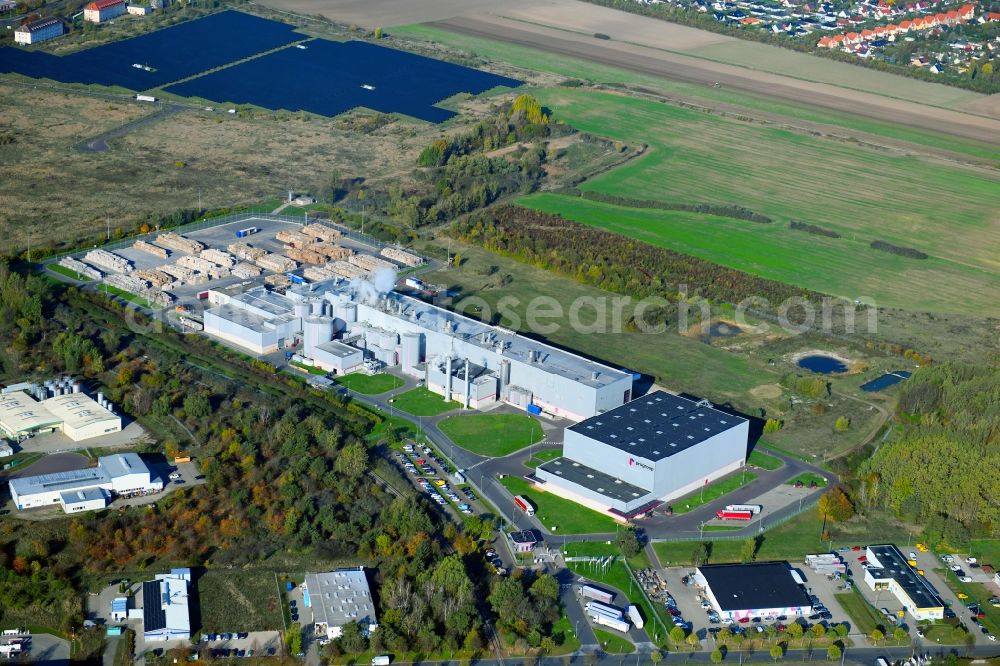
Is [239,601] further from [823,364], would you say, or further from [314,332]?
[823,364]

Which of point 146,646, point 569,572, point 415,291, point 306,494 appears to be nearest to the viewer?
point 146,646

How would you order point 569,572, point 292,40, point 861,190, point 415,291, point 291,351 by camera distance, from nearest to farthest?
point 569,572 < point 291,351 < point 415,291 < point 861,190 < point 292,40

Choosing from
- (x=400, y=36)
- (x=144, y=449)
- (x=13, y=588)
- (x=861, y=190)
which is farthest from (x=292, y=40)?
(x=13, y=588)

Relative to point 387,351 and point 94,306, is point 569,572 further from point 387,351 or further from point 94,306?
point 94,306

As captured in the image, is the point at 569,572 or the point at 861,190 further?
the point at 861,190

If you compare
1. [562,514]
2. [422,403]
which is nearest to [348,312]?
[422,403]

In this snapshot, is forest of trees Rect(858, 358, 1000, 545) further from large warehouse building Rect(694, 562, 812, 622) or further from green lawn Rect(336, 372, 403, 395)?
green lawn Rect(336, 372, 403, 395)

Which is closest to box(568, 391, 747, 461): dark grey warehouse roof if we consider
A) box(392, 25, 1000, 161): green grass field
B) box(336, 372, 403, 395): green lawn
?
box(336, 372, 403, 395): green lawn
